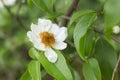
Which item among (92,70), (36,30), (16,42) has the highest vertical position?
(36,30)

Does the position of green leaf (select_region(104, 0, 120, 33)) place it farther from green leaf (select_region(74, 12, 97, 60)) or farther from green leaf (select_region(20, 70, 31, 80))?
green leaf (select_region(20, 70, 31, 80))

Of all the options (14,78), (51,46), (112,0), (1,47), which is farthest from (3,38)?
(112,0)

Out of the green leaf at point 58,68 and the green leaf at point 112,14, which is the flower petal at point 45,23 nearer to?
the green leaf at point 58,68

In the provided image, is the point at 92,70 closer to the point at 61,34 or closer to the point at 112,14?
the point at 61,34

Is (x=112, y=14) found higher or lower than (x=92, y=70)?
higher

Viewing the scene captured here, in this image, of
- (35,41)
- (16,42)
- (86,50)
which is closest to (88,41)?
(86,50)

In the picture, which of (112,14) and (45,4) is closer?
(112,14)

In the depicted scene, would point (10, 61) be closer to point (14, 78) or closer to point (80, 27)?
point (14, 78)
